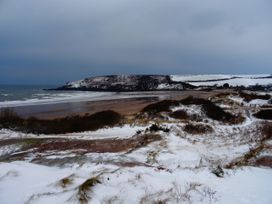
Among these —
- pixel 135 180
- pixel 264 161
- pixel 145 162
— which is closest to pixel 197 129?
pixel 264 161

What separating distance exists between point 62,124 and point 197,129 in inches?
333

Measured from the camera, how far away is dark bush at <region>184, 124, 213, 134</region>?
54.6 ft

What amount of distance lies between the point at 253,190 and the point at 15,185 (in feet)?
17.2

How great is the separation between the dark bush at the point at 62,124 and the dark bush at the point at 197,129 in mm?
4961

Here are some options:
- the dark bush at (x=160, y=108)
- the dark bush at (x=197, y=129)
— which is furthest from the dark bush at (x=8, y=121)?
the dark bush at (x=197, y=129)

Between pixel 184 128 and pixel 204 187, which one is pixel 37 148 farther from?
pixel 204 187

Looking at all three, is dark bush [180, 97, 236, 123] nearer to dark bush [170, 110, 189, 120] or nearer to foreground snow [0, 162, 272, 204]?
dark bush [170, 110, 189, 120]

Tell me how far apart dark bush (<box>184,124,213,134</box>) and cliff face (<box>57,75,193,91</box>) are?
253 ft

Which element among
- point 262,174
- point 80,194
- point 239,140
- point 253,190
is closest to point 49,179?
point 80,194

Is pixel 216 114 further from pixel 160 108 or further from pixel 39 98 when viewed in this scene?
pixel 39 98

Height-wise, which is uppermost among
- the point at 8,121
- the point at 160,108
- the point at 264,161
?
the point at 160,108

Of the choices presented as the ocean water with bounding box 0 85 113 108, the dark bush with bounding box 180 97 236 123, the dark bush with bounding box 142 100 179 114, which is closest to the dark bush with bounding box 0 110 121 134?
the dark bush with bounding box 142 100 179 114

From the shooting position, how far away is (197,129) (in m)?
16.9

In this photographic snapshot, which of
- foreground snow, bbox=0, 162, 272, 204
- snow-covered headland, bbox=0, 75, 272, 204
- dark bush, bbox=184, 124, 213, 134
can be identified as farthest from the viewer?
dark bush, bbox=184, 124, 213, 134
